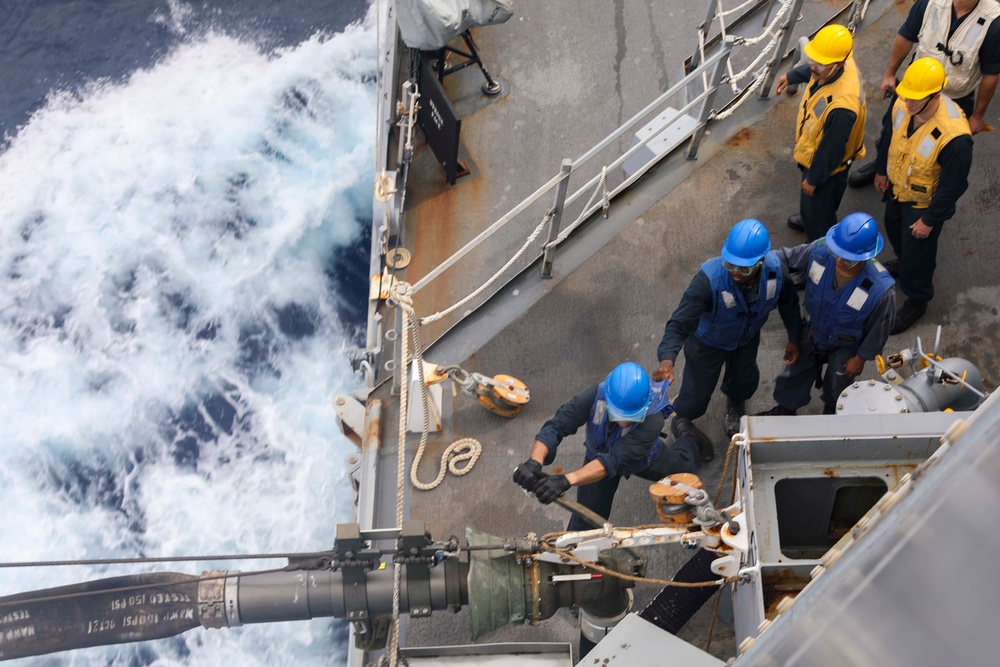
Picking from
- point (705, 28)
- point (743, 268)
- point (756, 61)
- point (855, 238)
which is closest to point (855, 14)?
point (705, 28)

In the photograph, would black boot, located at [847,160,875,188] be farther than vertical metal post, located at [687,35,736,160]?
Yes

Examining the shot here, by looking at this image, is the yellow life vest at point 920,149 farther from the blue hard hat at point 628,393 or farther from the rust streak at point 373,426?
the rust streak at point 373,426

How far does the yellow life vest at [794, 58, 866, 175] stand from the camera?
563cm

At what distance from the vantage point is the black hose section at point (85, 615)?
3.62m

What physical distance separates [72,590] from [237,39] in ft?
34.3

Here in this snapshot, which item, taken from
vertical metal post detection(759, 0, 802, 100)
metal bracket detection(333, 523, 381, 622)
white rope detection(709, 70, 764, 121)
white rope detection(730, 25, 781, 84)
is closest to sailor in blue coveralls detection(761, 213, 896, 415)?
white rope detection(730, 25, 781, 84)

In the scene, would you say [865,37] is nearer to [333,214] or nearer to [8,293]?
[333,214]

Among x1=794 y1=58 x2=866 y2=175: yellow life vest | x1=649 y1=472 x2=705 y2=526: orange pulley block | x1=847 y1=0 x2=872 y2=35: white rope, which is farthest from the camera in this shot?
x1=847 y1=0 x2=872 y2=35: white rope

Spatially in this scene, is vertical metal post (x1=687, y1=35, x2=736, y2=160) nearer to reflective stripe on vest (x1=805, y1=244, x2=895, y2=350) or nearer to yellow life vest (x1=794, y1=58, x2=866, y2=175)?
yellow life vest (x1=794, y1=58, x2=866, y2=175)

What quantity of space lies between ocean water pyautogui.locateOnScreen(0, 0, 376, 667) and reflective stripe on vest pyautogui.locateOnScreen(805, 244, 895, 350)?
4836mm

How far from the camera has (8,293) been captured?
1058cm

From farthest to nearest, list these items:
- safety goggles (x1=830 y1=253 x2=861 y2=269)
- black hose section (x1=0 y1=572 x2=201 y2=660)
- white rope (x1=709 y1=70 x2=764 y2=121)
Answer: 1. white rope (x1=709 y1=70 x2=764 y2=121)
2. safety goggles (x1=830 y1=253 x2=861 y2=269)
3. black hose section (x1=0 y1=572 x2=201 y2=660)

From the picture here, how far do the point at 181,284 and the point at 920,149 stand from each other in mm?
7554

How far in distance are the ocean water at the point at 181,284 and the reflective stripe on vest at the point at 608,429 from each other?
398 centimetres
